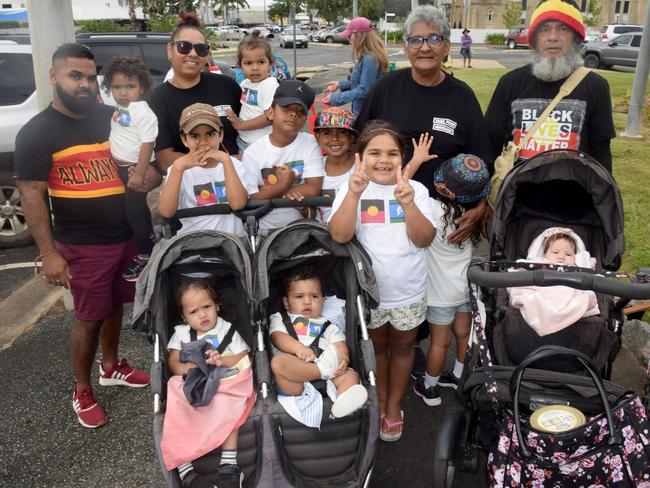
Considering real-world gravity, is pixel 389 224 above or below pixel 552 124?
below

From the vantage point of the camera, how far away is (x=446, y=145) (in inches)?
132

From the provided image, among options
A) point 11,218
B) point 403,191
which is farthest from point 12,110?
point 403,191

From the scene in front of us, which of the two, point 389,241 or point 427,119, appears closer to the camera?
point 389,241

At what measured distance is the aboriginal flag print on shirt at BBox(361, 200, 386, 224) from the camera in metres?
3.03

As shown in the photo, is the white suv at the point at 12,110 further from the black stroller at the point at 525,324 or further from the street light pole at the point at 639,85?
the street light pole at the point at 639,85

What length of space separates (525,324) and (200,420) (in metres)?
1.67

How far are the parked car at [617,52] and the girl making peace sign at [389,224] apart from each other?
2429cm

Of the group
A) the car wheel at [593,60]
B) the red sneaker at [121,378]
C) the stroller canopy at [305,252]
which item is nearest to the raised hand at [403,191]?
the stroller canopy at [305,252]

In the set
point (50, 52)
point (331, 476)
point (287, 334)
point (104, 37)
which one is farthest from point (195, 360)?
point (104, 37)

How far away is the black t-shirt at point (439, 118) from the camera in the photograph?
3357 millimetres

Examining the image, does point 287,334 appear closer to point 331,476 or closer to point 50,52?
point 331,476

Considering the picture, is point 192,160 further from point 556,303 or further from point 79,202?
point 556,303

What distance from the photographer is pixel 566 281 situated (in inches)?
91.3

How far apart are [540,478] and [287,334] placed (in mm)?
1392
